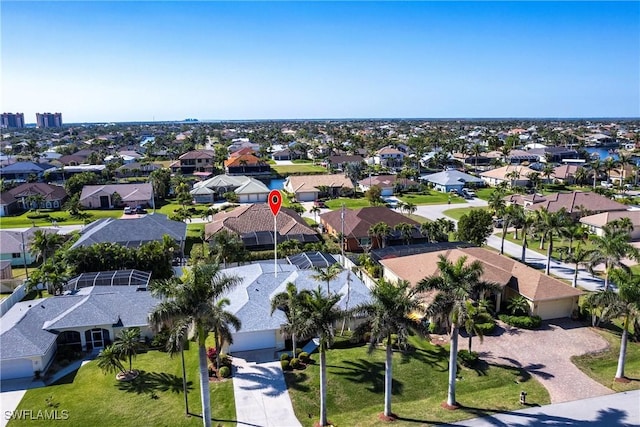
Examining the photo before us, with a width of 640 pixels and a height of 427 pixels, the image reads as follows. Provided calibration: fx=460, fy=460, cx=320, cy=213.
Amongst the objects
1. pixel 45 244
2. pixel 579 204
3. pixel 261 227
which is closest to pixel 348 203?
pixel 261 227

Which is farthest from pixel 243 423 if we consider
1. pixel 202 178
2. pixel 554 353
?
pixel 202 178

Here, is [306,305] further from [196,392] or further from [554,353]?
[554,353]

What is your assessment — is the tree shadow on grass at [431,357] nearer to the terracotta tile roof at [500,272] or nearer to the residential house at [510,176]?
the terracotta tile roof at [500,272]

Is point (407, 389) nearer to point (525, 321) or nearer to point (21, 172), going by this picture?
point (525, 321)

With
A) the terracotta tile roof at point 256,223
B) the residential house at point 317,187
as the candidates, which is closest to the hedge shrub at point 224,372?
the terracotta tile roof at point 256,223
